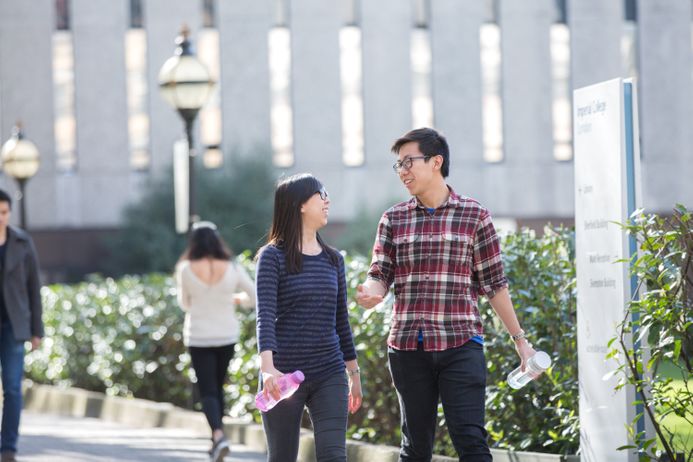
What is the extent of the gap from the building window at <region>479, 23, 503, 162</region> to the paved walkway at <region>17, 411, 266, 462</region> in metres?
25.3

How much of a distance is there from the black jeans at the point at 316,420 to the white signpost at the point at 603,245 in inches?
58.0

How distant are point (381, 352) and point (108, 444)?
344 centimetres

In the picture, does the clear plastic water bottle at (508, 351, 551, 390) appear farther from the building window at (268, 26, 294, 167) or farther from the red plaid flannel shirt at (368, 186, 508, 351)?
the building window at (268, 26, 294, 167)

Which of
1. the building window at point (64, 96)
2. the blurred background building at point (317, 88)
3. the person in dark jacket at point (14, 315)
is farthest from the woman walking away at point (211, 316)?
the building window at point (64, 96)

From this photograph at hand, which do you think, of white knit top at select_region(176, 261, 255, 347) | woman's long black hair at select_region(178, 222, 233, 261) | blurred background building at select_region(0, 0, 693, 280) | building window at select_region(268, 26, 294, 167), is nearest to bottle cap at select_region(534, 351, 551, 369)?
white knit top at select_region(176, 261, 255, 347)

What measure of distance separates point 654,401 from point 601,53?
1300 inches

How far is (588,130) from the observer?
769cm

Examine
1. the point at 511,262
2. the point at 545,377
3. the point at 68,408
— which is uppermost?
the point at 511,262

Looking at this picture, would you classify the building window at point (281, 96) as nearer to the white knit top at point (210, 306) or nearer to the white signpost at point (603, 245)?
the white knit top at point (210, 306)

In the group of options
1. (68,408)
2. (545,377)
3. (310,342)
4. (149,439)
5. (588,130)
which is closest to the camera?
(310,342)

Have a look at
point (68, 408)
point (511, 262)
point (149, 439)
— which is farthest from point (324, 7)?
point (511, 262)

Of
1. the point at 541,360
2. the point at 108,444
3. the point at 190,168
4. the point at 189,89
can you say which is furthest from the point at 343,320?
the point at 189,89

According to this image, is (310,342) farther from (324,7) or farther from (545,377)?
(324,7)

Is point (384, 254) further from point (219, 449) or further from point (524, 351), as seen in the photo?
point (219, 449)
